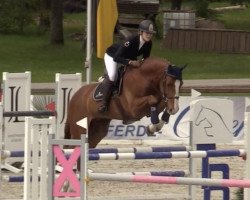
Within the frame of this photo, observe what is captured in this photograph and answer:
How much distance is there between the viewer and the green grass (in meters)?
27.9

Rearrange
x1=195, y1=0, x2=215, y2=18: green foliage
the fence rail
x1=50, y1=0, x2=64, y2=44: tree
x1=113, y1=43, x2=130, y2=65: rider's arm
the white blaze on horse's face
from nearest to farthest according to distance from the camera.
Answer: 1. the white blaze on horse's face
2. x1=113, y1=43, x2=130, y2=65: rider's arm
3. x1=50, y1=0, x2=64, y2=44: tree
4. the fence rail
5. x1=195, y1=0, x2=215, y2=18: green foliage

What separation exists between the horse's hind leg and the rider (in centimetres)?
23

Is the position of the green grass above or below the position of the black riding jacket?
below

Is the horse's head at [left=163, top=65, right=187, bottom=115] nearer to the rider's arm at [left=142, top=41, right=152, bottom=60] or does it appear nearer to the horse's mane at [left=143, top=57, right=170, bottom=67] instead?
the horse's mane at [left=143, top=57, right=170, bottom=67]

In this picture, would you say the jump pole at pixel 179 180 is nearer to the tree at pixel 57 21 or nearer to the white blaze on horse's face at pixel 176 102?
the white blaze on horse's face at pixel 176 102

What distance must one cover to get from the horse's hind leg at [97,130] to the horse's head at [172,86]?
125cm

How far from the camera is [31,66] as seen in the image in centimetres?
2909

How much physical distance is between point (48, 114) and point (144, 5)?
25614mm

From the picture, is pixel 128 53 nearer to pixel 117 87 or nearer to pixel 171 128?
pixel 117 87

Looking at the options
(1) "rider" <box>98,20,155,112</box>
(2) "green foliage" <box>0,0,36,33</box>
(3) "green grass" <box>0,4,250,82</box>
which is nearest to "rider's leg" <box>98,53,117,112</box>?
(1) "rider" <box>98,20,155,112</box>

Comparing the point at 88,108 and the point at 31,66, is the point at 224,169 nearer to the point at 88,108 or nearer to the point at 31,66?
the point at 88,108

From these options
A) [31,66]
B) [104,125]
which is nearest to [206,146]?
[104,125]

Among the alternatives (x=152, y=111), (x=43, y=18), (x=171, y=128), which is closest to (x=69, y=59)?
(x=43, y=18)

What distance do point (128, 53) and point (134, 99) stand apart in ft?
1.73
